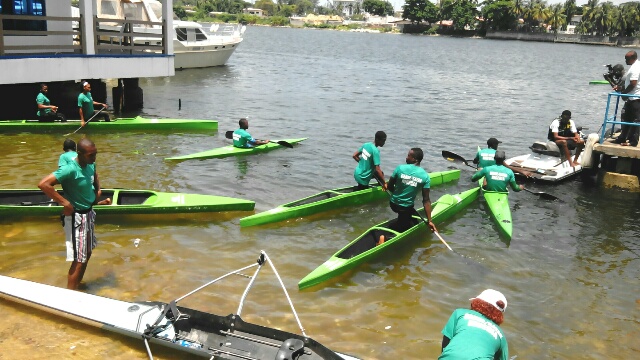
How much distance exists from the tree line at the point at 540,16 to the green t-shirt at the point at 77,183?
131838 millimetres

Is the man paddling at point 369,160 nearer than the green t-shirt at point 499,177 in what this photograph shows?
Yes

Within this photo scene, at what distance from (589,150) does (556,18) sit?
409ft

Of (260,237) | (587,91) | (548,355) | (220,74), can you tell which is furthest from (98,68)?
(587,91)

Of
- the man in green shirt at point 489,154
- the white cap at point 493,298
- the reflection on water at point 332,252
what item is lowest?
the reflection on water at point 332,252

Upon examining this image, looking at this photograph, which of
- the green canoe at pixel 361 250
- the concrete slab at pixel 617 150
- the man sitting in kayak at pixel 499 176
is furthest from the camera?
the concrete slab at pixel 617 150

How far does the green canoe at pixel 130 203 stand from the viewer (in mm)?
11012

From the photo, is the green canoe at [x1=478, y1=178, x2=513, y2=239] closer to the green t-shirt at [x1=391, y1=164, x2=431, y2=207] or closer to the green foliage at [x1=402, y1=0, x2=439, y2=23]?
the green t-shirt at [x1=391, y1=164, x2=431, y2=207]

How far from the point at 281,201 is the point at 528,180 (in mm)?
7336

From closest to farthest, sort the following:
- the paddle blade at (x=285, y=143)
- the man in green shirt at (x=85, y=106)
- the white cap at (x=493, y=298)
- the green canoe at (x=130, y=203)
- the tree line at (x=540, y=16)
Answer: the white cap at (x=493, y=298) < the green canoe at (x=130, y=203) < the man in green shirt at (x=85, y=106) < the paddle blade at (x=285, y=143) < the tree line at (x=540, y=16)

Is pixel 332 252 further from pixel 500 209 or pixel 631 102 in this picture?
pixel 631 102

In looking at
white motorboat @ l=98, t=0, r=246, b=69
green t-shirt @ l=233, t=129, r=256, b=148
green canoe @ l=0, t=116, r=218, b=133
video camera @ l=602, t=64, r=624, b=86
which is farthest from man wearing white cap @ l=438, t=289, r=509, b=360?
white motorboat @ l=98, t=0, r=246, b=69

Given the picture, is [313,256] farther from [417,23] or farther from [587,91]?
[417,23]

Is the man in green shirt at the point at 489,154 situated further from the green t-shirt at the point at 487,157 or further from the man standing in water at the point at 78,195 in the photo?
the man standing in water at the point at 78,195

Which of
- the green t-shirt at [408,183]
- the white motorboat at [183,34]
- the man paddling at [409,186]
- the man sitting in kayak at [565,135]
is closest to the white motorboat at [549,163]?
the man sitting in kayak at [565,135]
